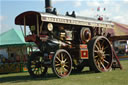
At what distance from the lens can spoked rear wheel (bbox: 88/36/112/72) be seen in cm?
1070

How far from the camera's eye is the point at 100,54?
11.2 metres

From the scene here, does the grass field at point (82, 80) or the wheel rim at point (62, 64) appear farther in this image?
the wheel rim at point (62, 64)

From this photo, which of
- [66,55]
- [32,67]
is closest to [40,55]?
[32,67]

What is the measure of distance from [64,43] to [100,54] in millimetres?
2019

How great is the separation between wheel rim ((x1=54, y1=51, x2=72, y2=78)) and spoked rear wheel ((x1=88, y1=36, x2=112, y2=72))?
1449 mm

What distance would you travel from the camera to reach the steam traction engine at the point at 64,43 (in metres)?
9.59

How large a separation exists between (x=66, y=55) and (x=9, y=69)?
23.8ft

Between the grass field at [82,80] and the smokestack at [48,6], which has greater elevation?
the smokestack at [48,6]

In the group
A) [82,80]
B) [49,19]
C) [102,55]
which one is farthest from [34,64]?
[102,55]

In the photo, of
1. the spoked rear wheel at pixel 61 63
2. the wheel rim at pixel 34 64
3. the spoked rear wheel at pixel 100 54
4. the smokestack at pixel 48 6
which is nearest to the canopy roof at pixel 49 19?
the spoked rear wheel at pixel 100 54

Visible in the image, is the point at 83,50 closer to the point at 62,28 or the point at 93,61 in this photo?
the point at 93,61

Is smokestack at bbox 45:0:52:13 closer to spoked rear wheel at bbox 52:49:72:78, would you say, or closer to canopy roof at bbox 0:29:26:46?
spoked rear wheel at bbox 52:49:72:78

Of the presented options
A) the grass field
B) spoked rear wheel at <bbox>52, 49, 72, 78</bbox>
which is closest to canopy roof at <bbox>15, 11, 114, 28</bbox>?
spoked rear wheel at <bbox>52, 49, 72, 78</bbox>

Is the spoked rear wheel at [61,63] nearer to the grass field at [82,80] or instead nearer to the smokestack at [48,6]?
the grass field at [82,80]
